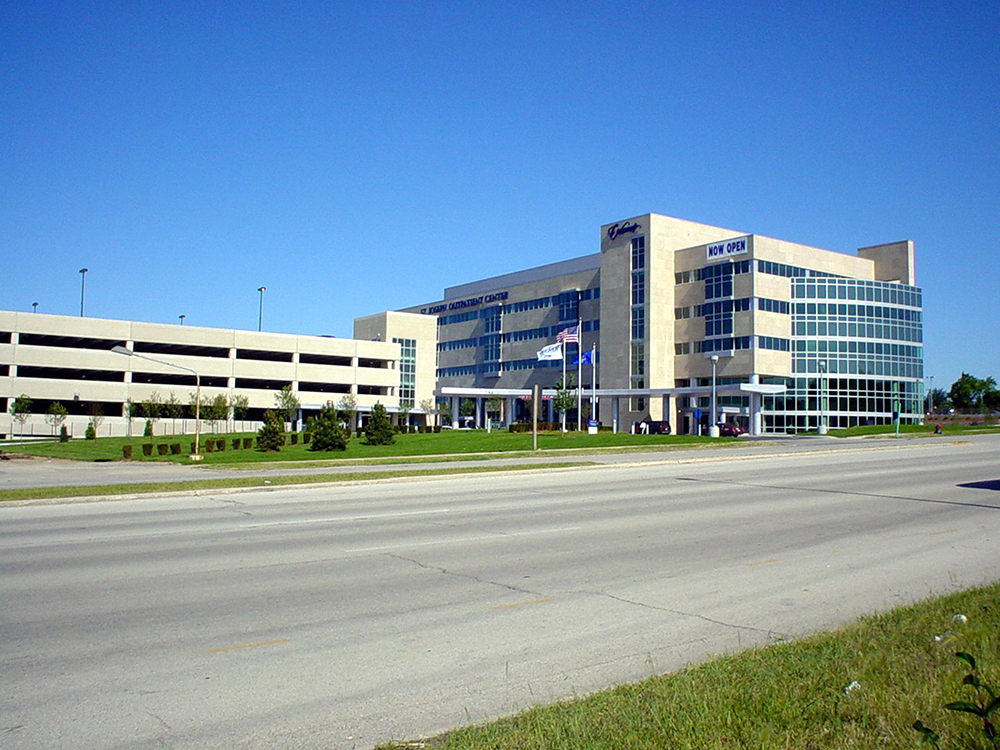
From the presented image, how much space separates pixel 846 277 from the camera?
91250 millimetres

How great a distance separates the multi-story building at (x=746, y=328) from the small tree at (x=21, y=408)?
43.7 m

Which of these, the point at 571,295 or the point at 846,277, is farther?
the point at 571,295

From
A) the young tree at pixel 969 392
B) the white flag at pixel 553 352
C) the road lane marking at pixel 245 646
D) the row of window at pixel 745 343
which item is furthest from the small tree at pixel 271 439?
the young tree at pixel 969 392

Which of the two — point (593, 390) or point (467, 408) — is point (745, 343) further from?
point (467, 408)

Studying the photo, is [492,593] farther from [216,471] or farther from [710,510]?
[216,471]

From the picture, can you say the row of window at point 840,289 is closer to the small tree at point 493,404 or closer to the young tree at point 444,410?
the small tree at point 493,404

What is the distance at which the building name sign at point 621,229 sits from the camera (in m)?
93.0

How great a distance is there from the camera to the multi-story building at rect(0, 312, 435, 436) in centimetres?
8331

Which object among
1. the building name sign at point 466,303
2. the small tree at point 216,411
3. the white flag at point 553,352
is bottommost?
the small tree at point 216,411

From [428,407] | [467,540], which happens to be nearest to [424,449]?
[467,540]

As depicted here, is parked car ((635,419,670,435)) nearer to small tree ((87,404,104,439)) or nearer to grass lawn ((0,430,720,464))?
grass lawn ((0,430,720,464))

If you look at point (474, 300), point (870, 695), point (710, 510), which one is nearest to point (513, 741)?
point (870, 695)

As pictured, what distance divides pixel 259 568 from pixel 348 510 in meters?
6.68

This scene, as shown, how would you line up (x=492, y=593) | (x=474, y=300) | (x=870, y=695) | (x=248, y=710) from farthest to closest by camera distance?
(x=474, y=300), (x=492, y=593), (x=248, y=710), (x=870, y=695)
